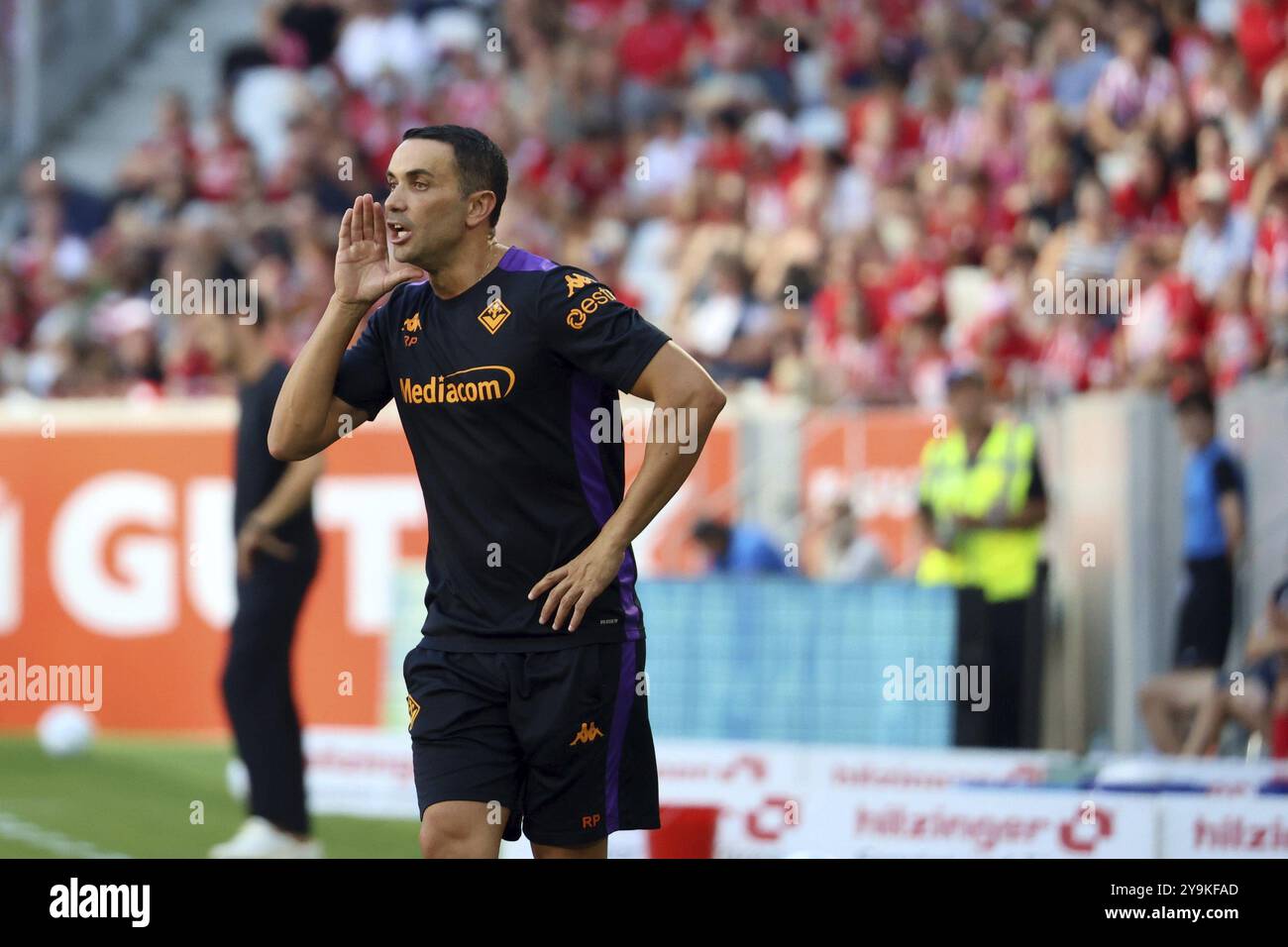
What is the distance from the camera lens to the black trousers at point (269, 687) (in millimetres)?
9766

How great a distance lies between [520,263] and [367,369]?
0.52m

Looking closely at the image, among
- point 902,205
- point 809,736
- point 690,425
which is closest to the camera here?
point 690,425

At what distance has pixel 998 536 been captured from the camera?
1173 centimetres

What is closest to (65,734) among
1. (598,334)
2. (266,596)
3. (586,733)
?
(266,596)

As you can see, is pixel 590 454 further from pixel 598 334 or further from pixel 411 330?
pixel 411 330

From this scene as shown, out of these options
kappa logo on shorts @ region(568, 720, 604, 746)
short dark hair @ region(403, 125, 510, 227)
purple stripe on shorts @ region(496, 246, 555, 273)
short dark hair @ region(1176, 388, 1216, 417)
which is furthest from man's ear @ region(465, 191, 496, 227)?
short dark hair @ region(1176, 388, 1216, 417)

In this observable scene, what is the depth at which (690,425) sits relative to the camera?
5.63m

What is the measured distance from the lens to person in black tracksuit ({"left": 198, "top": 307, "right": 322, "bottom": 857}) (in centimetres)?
976

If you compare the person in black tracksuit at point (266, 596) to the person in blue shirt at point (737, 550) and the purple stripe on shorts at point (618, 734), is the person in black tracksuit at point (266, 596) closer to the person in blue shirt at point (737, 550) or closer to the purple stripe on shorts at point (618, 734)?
the person in blue shirt at point (737, 550)

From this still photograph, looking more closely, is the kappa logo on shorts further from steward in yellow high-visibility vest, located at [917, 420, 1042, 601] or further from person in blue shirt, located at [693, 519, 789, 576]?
person in blue shirt, located at [693, 519, 789, 576]

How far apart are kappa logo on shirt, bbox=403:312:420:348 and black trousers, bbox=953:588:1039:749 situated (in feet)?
19.5
